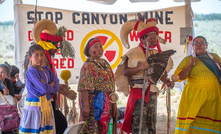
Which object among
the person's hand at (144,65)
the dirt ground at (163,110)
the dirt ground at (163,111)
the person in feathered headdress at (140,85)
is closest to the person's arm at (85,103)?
the person in feathered headdress at (140,85)

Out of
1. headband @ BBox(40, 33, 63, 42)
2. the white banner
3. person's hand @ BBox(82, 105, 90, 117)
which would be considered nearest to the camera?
person's hand @ BBox(82, 105, 90, 117)

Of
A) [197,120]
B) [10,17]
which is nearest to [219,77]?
[197,120]

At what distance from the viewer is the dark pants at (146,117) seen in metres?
3.08

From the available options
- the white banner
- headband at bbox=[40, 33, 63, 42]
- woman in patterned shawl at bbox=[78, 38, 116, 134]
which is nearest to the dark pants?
woman in patterned shawl at bbox=[78, 38, 116, 134]

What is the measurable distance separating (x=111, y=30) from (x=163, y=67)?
2.94 meters

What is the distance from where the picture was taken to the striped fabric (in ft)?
8.40

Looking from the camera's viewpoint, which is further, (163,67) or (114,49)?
(114,49)

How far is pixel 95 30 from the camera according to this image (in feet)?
18.2

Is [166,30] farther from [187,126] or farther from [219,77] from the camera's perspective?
[187,126]

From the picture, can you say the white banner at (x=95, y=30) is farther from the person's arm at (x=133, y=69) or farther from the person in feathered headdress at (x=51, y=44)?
the person's arm at (x=133, y=69)

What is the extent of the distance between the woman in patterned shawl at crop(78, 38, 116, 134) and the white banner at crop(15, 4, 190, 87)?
264 cm

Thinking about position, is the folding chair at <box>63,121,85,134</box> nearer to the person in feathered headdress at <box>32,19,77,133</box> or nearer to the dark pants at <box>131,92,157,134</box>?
the person in feathered headdress at <box>32,19,77,133</box>

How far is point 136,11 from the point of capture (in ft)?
18.7

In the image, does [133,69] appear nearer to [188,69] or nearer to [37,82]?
[188,69]
